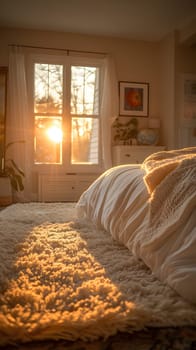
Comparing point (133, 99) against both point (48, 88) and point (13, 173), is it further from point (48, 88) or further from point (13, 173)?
point (13, 173)

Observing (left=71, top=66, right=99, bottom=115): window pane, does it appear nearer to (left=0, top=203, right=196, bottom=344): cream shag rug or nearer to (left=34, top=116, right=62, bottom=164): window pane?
(left=34, top=116, right=62, bottom=164): window pane

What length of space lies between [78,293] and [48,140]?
4.01 m

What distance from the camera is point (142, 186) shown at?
1.42 metres

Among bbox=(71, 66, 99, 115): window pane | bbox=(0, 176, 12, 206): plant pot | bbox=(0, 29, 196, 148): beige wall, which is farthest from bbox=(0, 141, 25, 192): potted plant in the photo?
bbox=(0, 29, 196, 148): beige wall

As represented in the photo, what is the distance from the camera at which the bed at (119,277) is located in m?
0.77

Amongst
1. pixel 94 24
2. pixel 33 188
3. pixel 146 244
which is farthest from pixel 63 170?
pixel 146 244

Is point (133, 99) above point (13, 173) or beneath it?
above

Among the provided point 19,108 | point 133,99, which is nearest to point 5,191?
point 19,108

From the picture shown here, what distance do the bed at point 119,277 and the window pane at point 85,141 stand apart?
3229 mm

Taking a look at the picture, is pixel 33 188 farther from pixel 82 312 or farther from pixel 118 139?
pixel 82 312

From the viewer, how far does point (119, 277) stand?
113 centimetres

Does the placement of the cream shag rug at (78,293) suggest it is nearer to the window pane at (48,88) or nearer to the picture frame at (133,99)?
the window pane at (48,88)

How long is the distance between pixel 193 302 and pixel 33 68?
4.47m

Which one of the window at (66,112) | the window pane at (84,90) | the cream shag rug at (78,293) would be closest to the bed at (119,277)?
the cream shag rug at (78,293)
